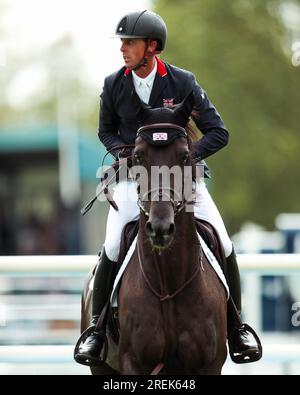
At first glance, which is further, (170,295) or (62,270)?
(62,270)

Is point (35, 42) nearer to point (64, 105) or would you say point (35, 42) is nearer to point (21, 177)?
point (64, 105)

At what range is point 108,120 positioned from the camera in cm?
761

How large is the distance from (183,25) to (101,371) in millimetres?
18663

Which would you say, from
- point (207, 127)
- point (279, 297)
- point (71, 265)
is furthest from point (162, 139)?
point (279, 297)

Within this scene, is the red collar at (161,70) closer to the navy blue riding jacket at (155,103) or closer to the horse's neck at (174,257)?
the navy blue riding jacket at (155,103)

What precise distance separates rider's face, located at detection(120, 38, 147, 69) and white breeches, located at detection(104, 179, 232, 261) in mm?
873

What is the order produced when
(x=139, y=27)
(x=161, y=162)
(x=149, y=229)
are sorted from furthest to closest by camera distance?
1. (x=139, y=27)
2. (x=161, y=162)
3. (x=149, y=229)

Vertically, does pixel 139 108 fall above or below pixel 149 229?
above

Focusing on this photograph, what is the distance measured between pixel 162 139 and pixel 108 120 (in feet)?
3.30

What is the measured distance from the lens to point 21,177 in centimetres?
2997

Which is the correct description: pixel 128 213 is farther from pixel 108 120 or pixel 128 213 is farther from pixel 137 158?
pixel 137 158

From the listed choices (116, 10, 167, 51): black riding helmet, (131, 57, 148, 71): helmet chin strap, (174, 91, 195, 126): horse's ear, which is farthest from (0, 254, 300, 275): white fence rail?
(174, 91, 195, 126): horse's ear

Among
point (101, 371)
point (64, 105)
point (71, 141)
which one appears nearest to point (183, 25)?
point (71, 141)

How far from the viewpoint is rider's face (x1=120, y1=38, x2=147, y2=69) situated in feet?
24.2
